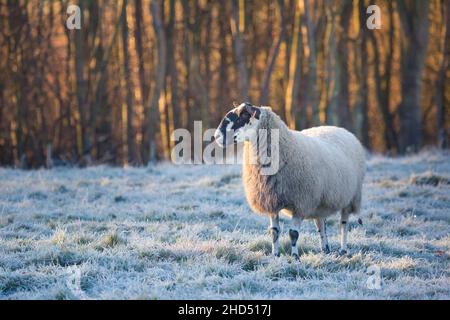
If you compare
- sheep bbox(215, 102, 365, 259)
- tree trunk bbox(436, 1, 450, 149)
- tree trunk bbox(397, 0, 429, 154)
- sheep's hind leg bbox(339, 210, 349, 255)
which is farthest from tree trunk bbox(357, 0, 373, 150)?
sheep bbox(215, 102, 365, 259)

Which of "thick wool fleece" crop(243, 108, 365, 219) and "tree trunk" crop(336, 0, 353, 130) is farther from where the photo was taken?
"tree trunk" crop(336, 0, 353, 130)

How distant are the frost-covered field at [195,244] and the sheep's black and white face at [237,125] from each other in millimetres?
1335

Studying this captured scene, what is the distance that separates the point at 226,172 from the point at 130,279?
8817 millimetres

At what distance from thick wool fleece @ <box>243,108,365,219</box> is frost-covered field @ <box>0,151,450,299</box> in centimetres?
62

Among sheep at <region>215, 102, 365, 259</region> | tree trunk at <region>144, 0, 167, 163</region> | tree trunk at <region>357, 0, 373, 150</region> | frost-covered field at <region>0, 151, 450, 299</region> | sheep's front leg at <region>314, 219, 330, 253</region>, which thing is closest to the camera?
frost-covered field at <region>0, 151, 450, 299</region>

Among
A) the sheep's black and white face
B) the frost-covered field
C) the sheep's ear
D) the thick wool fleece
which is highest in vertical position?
the sheep's ear

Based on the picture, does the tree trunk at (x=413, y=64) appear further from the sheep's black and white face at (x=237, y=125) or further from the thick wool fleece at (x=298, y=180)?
the sheep's black and white face at (x=237, y=125)

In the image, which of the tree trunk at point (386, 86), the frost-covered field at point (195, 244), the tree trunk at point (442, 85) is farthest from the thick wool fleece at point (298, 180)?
the tree trunk at point (386, 86)

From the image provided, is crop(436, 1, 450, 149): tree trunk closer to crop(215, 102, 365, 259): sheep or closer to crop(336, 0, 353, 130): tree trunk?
crop(336, 0, 353, 130): tree trunk

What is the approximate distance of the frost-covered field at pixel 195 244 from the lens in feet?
22.6

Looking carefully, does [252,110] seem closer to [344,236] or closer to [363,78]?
[344,236]

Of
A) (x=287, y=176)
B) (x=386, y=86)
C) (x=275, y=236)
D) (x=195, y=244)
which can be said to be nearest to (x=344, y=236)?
(x=275, y=236)

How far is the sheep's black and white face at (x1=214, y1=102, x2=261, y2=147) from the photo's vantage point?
802 centimetres
